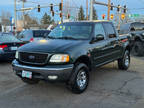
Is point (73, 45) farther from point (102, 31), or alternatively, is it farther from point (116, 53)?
point (116, 53)

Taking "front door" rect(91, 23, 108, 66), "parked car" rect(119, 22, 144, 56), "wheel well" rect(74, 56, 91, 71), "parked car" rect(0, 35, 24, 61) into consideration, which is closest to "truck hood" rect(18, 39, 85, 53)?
"wheel well" rect(74, 56, 91, 71)

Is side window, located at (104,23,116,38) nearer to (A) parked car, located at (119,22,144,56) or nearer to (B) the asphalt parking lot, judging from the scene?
(B) the asphalt parking lot

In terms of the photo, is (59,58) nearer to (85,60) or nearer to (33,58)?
(33,58)

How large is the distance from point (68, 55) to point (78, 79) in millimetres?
762

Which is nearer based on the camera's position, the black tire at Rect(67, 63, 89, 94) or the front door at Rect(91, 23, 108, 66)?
the black tire at Rect(67, 63, 89, 94)

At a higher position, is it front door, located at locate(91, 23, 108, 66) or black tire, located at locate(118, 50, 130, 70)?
front door, located at locate(91, 23, 108, 66)

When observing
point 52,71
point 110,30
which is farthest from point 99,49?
point 52,71

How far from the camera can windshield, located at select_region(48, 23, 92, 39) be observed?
200 inches

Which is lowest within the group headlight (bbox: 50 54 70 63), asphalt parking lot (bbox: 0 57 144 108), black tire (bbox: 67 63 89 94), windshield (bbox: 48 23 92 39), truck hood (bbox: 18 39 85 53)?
asphalt parking lot (bbox: 0 57 144 108)

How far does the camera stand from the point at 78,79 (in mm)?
4461

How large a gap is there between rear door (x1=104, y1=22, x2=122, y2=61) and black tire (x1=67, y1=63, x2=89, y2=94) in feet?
5.10

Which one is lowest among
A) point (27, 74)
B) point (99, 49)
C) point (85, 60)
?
point (27, 74)

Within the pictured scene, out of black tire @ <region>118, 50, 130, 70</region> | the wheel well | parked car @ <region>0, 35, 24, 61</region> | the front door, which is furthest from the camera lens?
parked car @ <region>0, 35, 24, 61</region>

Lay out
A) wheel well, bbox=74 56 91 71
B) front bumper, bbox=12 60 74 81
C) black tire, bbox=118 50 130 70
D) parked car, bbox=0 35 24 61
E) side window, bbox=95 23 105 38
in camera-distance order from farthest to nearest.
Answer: parked car, bbox=0 35 24 61 → black tire, bbox=118 50 130 70 → side window, bbox=95 23 105 38 → wheel well, bbox=74 56 91 71 → front bumper, bbox=12 60 74 81
